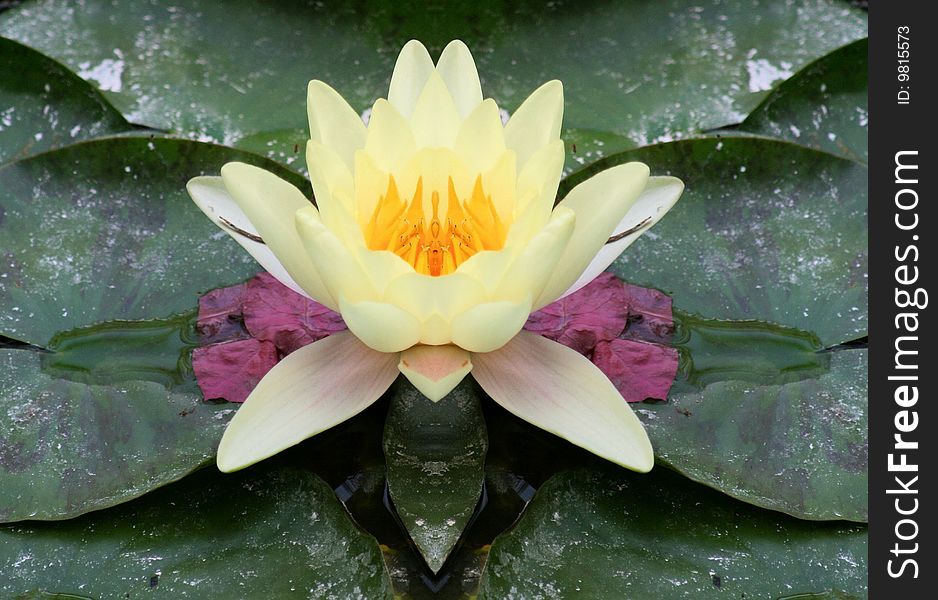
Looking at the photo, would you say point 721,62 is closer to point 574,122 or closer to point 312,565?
point 574,122

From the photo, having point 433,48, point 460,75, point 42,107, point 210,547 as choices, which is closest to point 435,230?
point 460,75

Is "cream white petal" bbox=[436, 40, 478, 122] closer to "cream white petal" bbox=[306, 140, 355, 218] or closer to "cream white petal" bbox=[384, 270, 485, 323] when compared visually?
"cream white petal" bbox=[306, 140, 355, 218]

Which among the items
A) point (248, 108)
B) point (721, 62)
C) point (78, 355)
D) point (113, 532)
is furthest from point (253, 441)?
point (721, 62)

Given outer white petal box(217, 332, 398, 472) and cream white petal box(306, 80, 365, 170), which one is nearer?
outer white petal box(217, 332, 398, 472)

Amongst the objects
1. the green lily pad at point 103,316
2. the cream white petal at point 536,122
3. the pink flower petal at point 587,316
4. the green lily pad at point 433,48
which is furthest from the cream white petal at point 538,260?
the green lily pad at point 433,48

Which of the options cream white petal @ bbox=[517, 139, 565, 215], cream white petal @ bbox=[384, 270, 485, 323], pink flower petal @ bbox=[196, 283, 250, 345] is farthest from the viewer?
pink flower petal @ bbox=[196, 283, 250, 345]

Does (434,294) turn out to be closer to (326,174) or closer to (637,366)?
(326,174)

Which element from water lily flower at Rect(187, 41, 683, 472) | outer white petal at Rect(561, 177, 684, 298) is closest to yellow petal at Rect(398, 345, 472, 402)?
water lily flower at Rect(187, 41, 683, 472)
